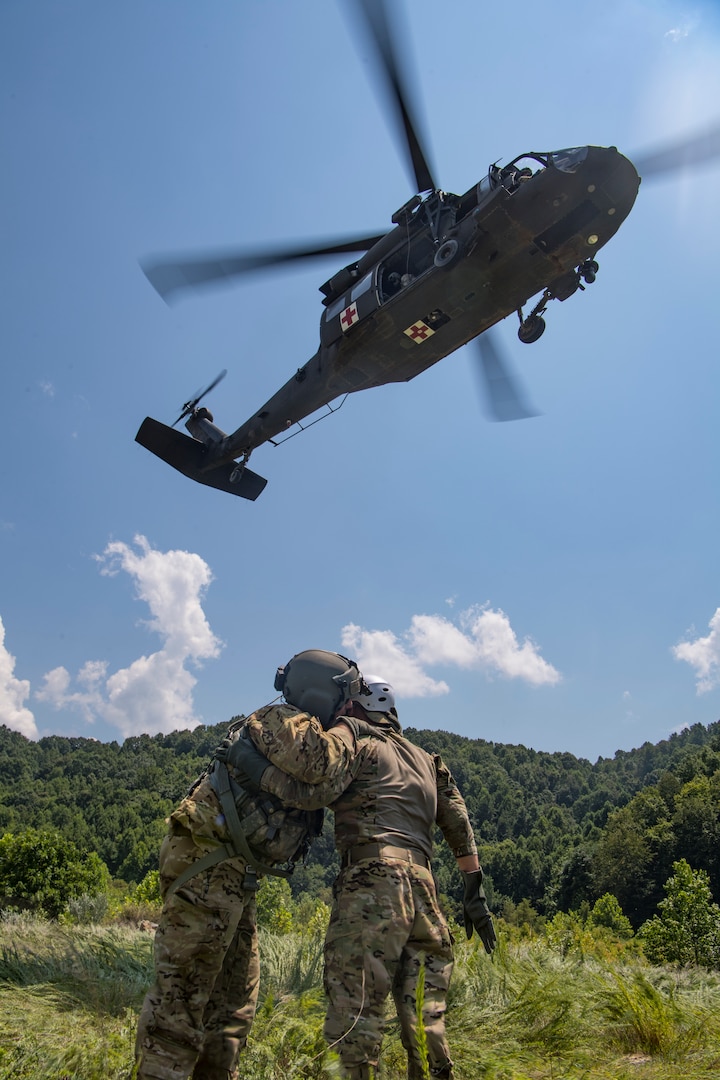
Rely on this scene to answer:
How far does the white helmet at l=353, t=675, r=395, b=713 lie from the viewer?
3.86 meters

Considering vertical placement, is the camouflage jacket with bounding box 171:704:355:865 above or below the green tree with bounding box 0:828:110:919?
above

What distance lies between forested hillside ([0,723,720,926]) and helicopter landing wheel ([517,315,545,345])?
35307 millimetres

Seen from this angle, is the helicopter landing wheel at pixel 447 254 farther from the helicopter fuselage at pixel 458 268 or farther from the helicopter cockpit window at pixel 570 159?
the helicopter cockpit window at pixel 570 159

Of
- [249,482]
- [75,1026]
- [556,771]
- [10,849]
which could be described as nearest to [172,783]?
[556,771]

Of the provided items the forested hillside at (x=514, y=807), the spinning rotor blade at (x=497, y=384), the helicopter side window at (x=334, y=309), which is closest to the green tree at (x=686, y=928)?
the spinning rotor blade at (x=497, y=384)

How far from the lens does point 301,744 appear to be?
3051mm

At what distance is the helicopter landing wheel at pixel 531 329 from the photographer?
8633 mm

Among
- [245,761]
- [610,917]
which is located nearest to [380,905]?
[245,761]

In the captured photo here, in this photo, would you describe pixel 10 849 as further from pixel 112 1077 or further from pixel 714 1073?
pixel 714 1073

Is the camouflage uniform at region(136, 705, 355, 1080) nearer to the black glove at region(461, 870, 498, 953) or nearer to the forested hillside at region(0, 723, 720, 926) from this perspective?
the black glove at region(461, 870, 498, 953)

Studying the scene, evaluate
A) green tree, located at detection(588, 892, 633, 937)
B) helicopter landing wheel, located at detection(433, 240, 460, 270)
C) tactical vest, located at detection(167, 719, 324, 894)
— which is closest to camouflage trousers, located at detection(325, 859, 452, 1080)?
tactical vest, located at detection(167, 719, 324, 894)

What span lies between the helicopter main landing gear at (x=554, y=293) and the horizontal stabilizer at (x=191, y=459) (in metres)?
5.53

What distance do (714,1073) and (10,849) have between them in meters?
21.2

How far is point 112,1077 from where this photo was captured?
2996mm
